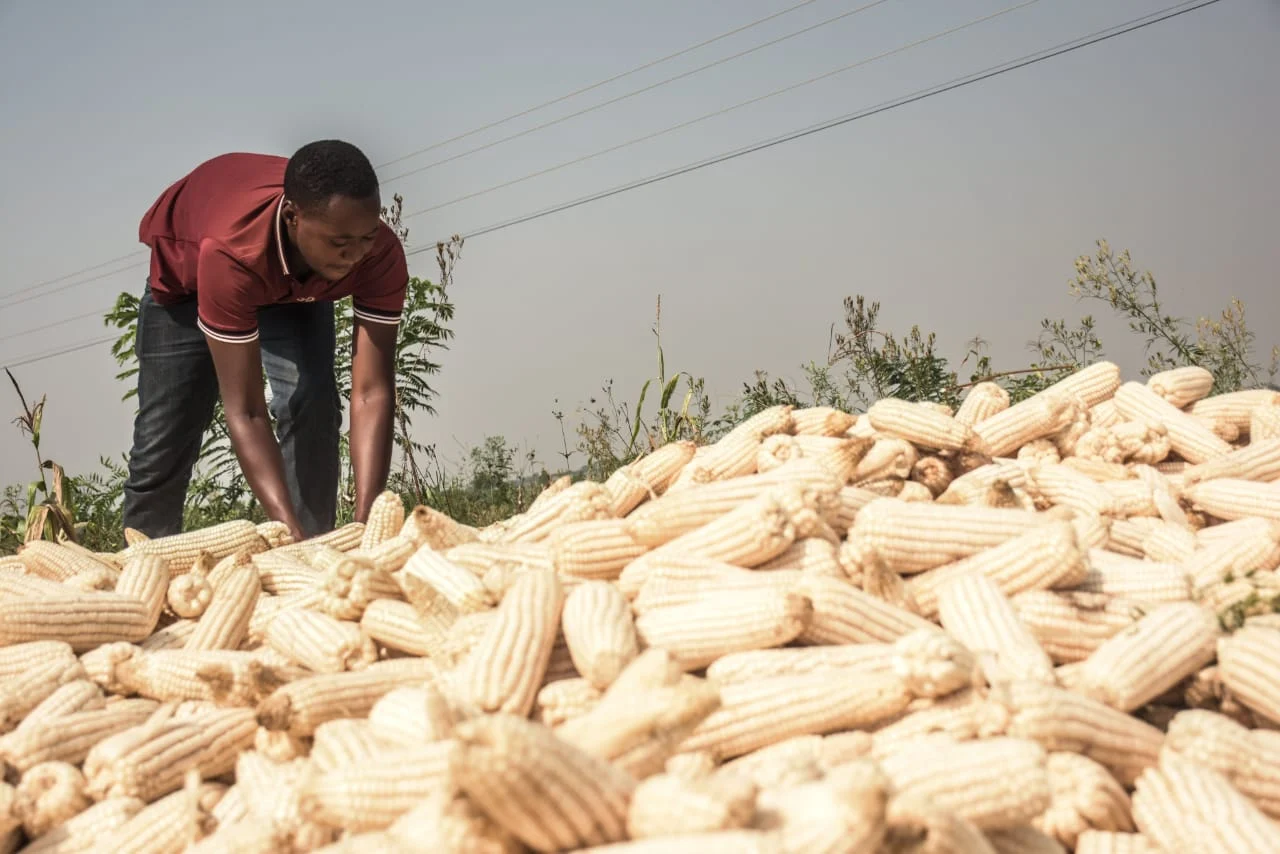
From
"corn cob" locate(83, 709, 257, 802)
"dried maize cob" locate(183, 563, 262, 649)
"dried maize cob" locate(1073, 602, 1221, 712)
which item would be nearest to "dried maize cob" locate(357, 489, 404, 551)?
"dried maize cob" locate(183, 563, 262, 649)

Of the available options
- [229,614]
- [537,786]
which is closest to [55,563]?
[229,614]

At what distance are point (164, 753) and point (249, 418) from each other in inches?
147

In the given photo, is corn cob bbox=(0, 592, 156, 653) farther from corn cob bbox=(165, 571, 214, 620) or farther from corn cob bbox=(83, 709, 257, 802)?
corn cob bbox=(83, 709, 257, 802)

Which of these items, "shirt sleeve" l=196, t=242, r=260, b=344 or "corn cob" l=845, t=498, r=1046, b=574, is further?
"shirt sleeve" l=196, t=242, r=260, b=344

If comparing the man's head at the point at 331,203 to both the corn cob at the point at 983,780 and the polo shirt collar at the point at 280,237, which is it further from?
the corn cob at the point at 983,780

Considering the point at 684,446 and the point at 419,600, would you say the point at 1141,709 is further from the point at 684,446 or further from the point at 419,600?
the point at 684,446

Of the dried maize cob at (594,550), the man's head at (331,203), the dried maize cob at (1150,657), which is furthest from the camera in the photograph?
the man's head at (331,203)

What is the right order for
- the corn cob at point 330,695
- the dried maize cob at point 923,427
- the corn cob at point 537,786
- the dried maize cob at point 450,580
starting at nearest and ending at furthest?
the corn cob at point 537,786, the corn cob at point 330,695, the dried maize cob at point 450,580, the dried maize cob at point 923,427

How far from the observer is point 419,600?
12.6 feet

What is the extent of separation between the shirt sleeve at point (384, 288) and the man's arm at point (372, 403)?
0.20ft

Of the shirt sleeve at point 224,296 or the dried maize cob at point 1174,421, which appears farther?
the shirt sleeve at point 224,296

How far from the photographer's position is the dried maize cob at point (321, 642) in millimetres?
3928

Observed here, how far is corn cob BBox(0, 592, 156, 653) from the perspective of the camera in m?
4.36

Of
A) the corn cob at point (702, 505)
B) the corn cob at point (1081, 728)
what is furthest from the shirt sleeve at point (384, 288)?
the corn cob at point (1081, 728)
